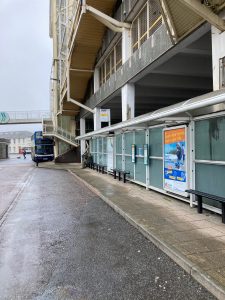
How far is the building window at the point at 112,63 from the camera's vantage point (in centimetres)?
1664

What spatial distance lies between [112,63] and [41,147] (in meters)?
23.4

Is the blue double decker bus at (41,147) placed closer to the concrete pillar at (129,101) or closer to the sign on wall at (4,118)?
the sign on wall at (4,118)

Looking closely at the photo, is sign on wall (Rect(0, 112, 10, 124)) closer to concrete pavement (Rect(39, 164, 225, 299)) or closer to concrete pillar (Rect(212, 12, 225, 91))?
concrete pavement (Rect(39, 164, 225, 299))

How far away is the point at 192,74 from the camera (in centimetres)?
1334

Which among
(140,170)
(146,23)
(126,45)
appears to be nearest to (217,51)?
(140,170)

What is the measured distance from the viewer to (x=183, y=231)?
227 inches

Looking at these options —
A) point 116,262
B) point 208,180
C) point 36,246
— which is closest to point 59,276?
point 116,262

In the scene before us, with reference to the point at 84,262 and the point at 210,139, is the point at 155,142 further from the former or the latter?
the point at 84,262

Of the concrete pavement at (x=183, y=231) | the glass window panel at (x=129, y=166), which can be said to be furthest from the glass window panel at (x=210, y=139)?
the glass window panel at (x=129, y=166)

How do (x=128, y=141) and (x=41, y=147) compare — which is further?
(x=41, y=147)

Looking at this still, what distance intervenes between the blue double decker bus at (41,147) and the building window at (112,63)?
19.5 meters

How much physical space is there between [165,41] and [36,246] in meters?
7.09

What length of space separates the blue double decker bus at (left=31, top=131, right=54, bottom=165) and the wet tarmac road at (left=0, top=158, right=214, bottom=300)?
31640 mm

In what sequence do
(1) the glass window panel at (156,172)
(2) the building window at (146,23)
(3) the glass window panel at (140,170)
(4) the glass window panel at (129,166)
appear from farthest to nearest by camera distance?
(4) the glass window panel at (129,166), (3) the glass window panel at (140,170), (2) the building window at (146,23), (1) the glass window panel at (156,172)
